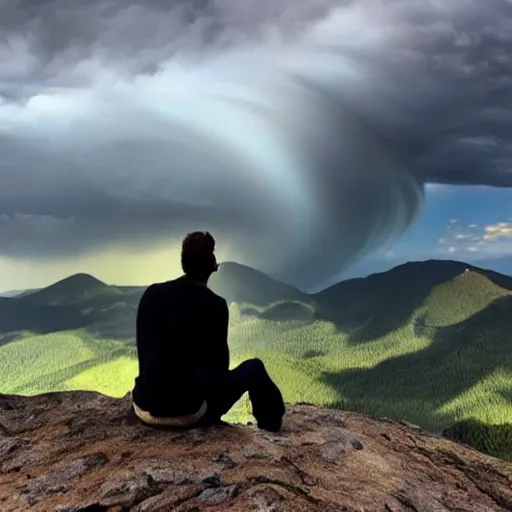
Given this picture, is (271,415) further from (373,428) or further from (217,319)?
(373,428)

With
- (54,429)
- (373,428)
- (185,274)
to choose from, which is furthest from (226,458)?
(373,428)

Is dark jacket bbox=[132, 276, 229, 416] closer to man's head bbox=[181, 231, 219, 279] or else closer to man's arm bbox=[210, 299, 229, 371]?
man's arm bbox=[210, 299, 229, 371]

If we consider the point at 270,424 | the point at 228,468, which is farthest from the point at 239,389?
the point at 270,424

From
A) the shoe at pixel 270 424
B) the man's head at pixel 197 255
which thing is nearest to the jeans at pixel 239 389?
the shoe at pixel 270 424

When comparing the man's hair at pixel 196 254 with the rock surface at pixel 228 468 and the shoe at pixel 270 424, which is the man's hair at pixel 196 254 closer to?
the rock surface at pixel 228 468

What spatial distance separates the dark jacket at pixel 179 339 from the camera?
1414cm

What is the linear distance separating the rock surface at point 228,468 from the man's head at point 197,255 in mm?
4006

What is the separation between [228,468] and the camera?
534 inches

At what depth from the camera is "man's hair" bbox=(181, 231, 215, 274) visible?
14.5m

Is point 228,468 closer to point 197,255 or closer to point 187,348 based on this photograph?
point 187,348

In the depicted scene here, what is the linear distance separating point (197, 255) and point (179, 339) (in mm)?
1980

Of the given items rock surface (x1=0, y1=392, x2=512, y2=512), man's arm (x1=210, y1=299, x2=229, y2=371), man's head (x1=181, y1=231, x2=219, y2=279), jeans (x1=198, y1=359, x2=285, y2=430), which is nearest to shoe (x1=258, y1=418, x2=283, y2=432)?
rock surface (x1=0, y1=392, x2=512, y2=512)

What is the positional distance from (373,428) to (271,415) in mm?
5250

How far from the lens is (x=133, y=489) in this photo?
504 inches
